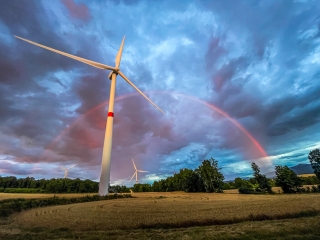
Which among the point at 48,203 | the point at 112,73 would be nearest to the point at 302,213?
the point at 48,203

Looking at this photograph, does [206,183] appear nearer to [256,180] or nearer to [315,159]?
[256,180]

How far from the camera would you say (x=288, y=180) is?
73.4 meters

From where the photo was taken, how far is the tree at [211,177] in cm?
9436

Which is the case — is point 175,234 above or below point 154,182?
→ below

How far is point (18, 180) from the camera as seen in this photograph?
14125 centimetres

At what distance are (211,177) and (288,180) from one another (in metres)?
34.3

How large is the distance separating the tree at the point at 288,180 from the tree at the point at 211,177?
1066 inches

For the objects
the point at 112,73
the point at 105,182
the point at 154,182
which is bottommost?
the point at 105,182

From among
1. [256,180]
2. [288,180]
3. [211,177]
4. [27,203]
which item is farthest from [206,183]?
[27,203]

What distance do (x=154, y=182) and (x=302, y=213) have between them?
14989 centimetres

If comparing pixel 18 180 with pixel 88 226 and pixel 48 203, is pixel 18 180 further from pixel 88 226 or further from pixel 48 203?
pixel 88 226

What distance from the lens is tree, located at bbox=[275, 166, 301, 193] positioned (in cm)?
7294

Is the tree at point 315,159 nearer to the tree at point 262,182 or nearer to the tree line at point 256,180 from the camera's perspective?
the tree line at point 256,180

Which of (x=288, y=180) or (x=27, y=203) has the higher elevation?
(x=288, y=180)
